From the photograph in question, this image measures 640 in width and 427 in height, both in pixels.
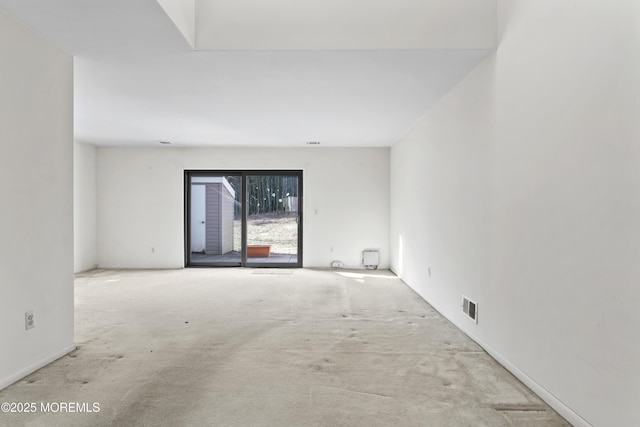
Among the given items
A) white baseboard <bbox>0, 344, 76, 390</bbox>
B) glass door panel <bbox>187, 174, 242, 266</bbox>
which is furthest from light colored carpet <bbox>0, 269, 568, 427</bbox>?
glass door panel <bbox>187, 174, 242, 266</bbox>

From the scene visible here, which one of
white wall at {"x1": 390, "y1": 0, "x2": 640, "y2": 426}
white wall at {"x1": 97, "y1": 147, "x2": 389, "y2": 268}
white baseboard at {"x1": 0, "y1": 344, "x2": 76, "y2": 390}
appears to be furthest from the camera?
white wall at {"x1": 97, "y1": 147, "x2": 389, "y2": 268}

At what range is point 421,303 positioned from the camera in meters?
4.50

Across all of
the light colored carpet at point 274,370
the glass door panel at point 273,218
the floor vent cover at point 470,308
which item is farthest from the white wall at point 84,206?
the floor vent cover at point 470,308

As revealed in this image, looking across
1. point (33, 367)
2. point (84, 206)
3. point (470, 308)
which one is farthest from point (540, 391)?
point (84, 206)

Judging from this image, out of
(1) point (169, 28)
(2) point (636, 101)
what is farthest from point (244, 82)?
(2) point (636, 101)

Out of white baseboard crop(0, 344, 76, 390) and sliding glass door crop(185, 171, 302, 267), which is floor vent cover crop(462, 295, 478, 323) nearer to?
white baseboard crop(0, 344, 76, 390)

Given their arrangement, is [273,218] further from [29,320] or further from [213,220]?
[29,320]

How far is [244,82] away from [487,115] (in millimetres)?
2168

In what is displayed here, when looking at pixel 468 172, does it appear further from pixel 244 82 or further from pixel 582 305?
pixel 244 82

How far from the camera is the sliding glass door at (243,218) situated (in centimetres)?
723

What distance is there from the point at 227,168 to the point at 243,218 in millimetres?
996

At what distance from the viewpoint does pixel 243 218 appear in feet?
23.6

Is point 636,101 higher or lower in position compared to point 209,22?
lower

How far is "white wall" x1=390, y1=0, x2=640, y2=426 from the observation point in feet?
5.35
